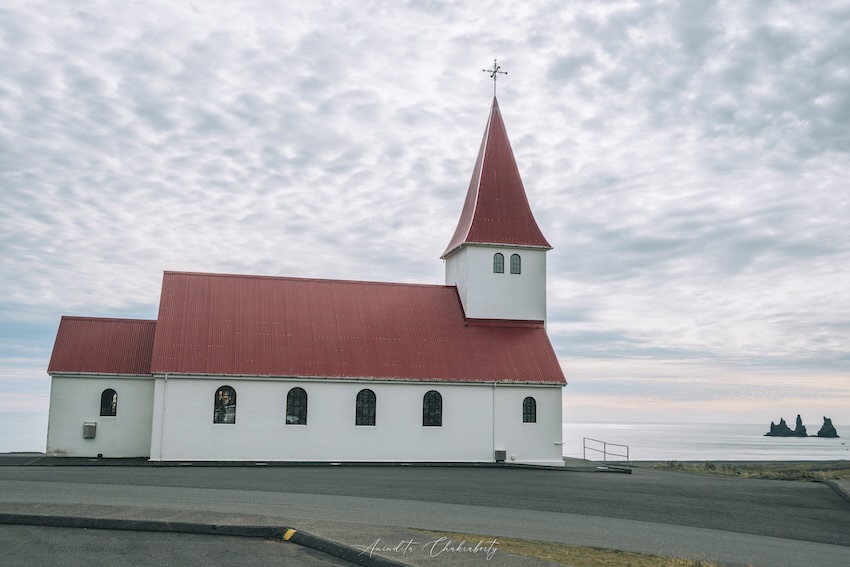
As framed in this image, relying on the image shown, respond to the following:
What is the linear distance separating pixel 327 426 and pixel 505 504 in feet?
48.3

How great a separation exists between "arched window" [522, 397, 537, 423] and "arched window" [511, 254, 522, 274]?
6168 millimetres

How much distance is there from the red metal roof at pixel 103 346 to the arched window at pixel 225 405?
11.5 ft

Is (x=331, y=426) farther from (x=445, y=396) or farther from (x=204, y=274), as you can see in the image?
(x=204, y=274)

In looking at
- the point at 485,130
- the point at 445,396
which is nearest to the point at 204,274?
the point at 445,396

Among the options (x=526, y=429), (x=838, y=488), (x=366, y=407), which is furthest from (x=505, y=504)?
(x=526, y=429)

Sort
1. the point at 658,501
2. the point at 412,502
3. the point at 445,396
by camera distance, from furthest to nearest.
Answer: the point at 445,396 → the point at 658,501 → the point at 412,502

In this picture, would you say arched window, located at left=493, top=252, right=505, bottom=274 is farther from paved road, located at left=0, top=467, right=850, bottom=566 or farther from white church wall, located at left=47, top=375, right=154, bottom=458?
white church wall, located at left=47, top=375, right=154, bottom=458

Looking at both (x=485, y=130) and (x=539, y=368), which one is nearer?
(x=539, y=368)

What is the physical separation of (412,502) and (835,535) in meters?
8.61

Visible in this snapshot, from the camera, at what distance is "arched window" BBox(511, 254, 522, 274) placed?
37.0 meters

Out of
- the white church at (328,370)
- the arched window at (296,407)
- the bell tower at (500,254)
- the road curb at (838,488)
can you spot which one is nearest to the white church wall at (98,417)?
the white church at (328,370)

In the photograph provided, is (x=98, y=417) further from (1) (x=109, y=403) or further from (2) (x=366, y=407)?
(2) (x=366, y=407)

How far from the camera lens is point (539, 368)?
34.5 meters

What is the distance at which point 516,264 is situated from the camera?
1458 inches
